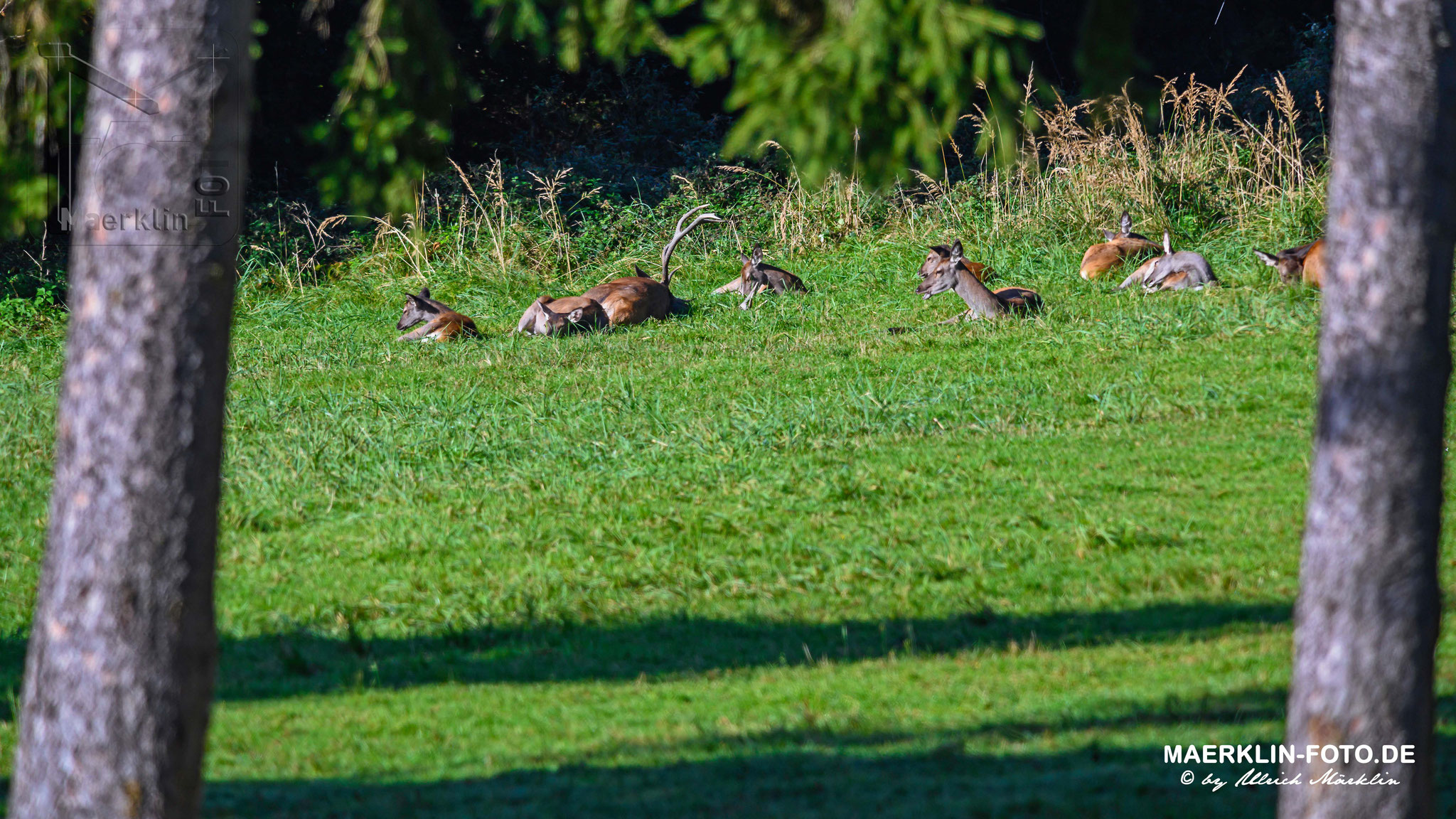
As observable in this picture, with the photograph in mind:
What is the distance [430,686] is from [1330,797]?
3.91 m

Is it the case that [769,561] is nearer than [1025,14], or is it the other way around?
[769,561]

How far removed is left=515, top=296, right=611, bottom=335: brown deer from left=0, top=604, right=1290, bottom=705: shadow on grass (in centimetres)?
780

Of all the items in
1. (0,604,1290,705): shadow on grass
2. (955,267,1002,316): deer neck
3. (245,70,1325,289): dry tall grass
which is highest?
(245,70,1325,289): dry tall grass

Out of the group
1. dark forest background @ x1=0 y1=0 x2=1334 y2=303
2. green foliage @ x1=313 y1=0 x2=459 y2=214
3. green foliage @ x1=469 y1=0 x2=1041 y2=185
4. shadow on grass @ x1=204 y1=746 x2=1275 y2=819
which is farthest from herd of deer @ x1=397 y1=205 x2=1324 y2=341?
shadow on grass @ x1=204 y1=746 x2=1275 y2=819

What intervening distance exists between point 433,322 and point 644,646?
28.3 ft

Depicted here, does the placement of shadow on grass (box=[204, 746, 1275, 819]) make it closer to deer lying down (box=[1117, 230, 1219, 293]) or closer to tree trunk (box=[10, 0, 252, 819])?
tree trunk (box=[10, 0, 252, 819])

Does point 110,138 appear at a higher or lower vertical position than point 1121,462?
higher

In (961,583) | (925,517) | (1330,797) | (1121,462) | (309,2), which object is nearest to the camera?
(1330,797)

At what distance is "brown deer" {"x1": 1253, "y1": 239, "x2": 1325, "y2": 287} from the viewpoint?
1316 centimetres

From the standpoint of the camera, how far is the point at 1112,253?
15125mm

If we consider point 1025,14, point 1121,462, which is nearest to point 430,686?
point 1121,462

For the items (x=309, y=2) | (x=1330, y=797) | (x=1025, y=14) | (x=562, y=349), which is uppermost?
(x=1025, y=14)

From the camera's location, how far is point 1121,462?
359 inches

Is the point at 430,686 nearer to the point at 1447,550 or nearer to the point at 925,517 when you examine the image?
the point at 925,517
